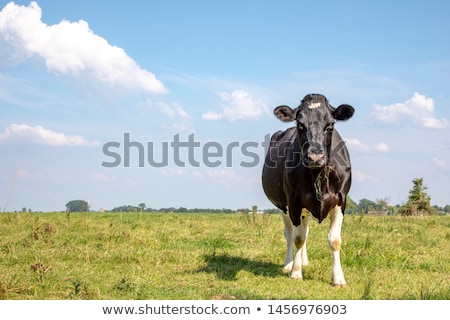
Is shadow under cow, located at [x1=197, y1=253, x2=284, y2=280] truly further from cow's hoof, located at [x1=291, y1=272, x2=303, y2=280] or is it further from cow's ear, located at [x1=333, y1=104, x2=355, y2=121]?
cow's ear, located at [x1=333, y1=104, x2=355, y2=121]

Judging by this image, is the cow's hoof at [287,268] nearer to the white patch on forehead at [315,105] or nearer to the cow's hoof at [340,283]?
the cow's hoof at [340,283]

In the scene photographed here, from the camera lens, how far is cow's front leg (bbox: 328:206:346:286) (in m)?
8.34

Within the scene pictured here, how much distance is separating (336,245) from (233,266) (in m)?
2.15

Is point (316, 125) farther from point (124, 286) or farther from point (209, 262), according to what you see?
point (124, 286)

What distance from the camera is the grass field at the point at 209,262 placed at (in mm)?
7531

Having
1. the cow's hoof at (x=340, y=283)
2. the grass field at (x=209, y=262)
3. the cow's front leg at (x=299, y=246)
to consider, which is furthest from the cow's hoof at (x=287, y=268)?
the cow's hoof at (x=340, y=283)

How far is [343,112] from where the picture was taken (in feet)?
29.0

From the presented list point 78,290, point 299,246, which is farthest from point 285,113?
point 78,290

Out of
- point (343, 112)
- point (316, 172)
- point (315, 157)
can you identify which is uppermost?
point (343, 112)

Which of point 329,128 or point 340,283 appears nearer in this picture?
point 340,283

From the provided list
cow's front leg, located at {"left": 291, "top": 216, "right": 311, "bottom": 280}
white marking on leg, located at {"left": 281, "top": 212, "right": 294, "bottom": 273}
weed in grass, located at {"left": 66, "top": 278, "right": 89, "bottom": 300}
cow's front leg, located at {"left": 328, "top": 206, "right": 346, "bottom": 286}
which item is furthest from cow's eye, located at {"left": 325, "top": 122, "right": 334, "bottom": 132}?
weed in grass, located at {"left": 66, "top": 278, "right": 89, "bottom": 300}
